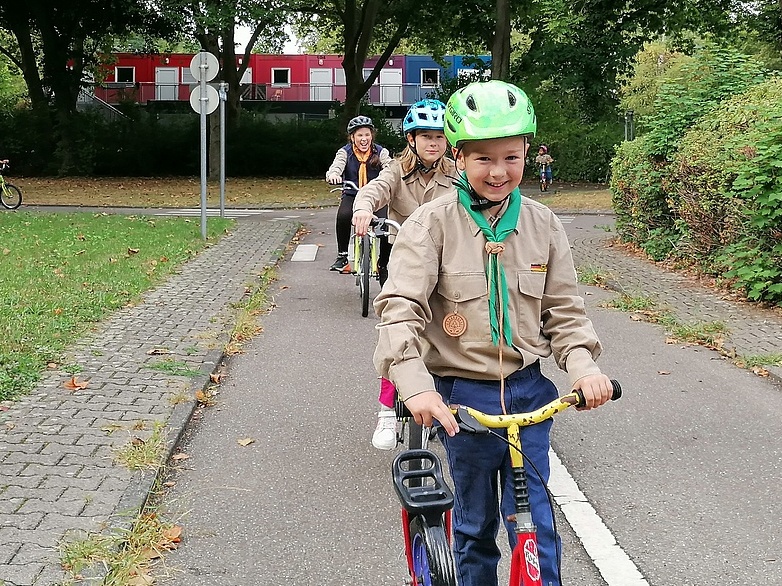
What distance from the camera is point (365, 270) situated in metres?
9.41

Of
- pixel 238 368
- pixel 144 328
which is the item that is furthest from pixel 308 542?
pixel 144 328

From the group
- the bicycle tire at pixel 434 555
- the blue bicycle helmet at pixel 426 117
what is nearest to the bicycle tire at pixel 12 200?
the blue bicycle helmet at pixel 426 117

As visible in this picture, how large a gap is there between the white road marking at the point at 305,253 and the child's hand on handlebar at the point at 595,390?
40.0ft

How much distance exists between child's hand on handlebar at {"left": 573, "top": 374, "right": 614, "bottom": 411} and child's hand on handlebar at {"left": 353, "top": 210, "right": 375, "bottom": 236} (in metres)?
3.37

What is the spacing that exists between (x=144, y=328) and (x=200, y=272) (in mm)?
3940

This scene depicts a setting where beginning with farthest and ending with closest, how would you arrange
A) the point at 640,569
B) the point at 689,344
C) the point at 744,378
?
the point at 689,344, the point at 744,378, the point at 640,569

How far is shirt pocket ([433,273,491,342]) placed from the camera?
2.84m

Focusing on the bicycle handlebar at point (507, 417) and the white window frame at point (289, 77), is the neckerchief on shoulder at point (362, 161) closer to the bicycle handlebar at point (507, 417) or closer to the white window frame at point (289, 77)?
the bicycle handlebar at point (507, 417)

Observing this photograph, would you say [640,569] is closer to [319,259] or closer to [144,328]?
[144,328]

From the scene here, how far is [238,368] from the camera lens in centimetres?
760

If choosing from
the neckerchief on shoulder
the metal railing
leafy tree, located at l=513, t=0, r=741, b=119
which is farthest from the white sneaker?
the metal railing

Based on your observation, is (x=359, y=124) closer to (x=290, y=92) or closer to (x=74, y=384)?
(x=74, y=384)

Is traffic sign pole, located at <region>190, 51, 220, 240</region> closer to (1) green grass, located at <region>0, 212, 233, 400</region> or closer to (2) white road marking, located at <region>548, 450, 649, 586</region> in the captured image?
(1) green grass, located at <region>0, 212, 233, 400</region>

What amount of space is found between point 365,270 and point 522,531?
6.94 metres
